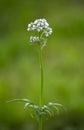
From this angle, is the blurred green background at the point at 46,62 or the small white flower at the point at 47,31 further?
the blurred green background at the point at 46,62

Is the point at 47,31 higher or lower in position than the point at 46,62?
higher

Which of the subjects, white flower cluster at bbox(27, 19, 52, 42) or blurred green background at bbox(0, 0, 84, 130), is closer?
white flower cluster at bbox(27, 19, 52, 42)

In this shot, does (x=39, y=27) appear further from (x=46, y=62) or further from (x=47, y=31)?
(x=46, y=62)

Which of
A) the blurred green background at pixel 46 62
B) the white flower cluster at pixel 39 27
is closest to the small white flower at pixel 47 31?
the white flower cluster at pixel 39 27

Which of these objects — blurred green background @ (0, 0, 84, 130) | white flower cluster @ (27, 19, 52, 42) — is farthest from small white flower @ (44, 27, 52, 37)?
blurred green background @ (0, 0, 84, 130)

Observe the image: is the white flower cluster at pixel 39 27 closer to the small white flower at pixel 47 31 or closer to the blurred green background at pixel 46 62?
the small white flower at pixel 47 31

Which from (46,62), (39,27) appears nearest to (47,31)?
(39,27)

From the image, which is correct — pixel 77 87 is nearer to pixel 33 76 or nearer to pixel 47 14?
pixel 33 76

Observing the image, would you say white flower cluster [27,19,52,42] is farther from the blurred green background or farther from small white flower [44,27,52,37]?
the blurred green background
